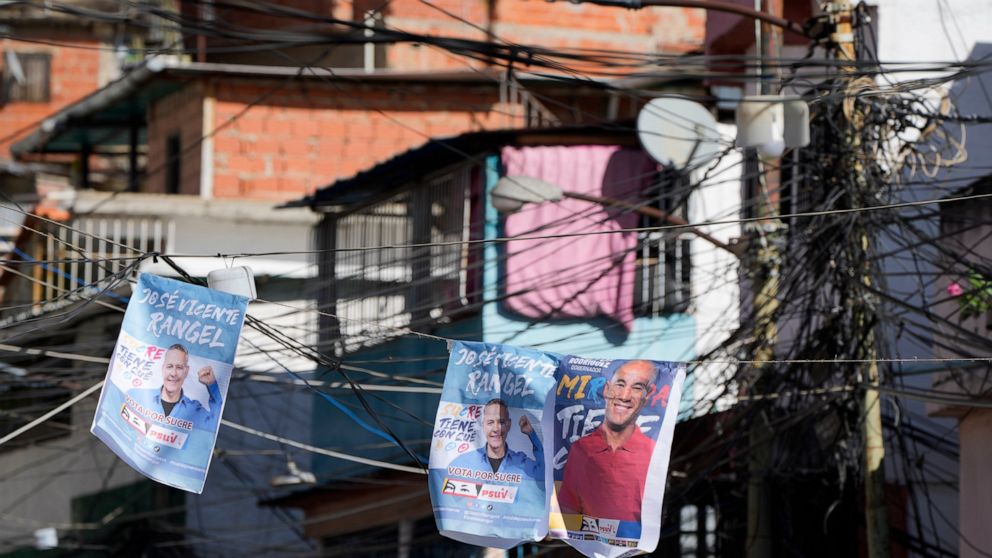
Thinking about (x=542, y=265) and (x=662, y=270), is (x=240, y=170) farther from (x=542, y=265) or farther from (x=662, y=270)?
(x=662, y=270)

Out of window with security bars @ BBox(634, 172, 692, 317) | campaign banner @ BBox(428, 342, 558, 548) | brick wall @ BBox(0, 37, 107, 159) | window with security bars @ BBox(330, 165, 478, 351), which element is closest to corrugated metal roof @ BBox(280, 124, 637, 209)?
window with security bars @ BBox(330, 165, 478, 351)

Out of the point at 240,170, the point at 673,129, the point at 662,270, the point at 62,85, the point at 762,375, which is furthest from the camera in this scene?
the point at 62,85

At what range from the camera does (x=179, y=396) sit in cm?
798

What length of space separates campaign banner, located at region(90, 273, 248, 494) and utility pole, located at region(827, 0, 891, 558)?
4.03 m

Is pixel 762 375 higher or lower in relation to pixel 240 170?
lower

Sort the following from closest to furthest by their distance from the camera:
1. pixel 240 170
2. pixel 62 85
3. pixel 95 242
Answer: pixel 95 242, pixel 240 170, pixel 62 85

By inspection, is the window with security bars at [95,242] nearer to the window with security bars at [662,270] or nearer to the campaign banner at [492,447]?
the window with security bars at [662,270]

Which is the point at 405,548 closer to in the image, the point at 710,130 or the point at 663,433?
the point at 710,130

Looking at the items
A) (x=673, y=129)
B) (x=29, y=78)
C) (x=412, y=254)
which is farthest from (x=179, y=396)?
(x=29, y=78)

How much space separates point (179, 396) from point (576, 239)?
6.26 metres

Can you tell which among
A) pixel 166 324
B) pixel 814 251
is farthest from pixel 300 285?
pixel 166 324

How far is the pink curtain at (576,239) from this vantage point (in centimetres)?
1352

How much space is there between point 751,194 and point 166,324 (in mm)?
7988

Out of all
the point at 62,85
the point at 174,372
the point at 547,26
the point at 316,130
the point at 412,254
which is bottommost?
the point at 174,372
